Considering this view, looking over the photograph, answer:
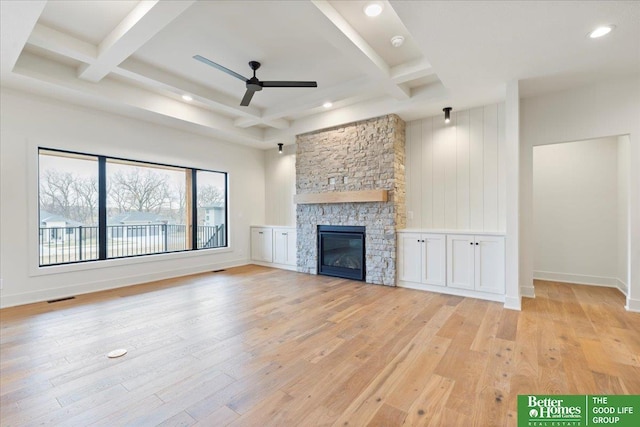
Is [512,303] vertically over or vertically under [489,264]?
under

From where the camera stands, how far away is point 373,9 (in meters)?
2.68

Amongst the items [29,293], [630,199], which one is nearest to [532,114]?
[630,199]

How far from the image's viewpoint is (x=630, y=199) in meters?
3.60

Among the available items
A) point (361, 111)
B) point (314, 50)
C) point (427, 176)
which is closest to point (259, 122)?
point (361, 111)

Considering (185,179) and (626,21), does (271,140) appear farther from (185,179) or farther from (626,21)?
(626,21)

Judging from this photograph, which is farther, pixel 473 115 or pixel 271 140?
pixel 271 140

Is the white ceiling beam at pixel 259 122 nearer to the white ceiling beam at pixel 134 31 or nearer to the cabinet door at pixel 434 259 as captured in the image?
the white ceiling beam at pixel 134 31

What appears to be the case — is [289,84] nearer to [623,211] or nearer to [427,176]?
[427,176]

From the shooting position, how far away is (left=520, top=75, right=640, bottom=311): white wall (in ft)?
11.6

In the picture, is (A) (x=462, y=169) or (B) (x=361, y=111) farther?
(B) (x=361, y=111)

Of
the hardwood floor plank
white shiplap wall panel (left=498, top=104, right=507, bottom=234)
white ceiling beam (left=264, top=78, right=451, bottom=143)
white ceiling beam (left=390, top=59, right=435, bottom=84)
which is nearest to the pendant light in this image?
white ceiling beam (left=264, top=78, right=451, bottom=143)

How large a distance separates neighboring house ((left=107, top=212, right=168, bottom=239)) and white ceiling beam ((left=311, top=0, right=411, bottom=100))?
456 centimetres

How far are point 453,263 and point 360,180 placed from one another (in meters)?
2.04

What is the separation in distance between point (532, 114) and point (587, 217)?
2.17 m
